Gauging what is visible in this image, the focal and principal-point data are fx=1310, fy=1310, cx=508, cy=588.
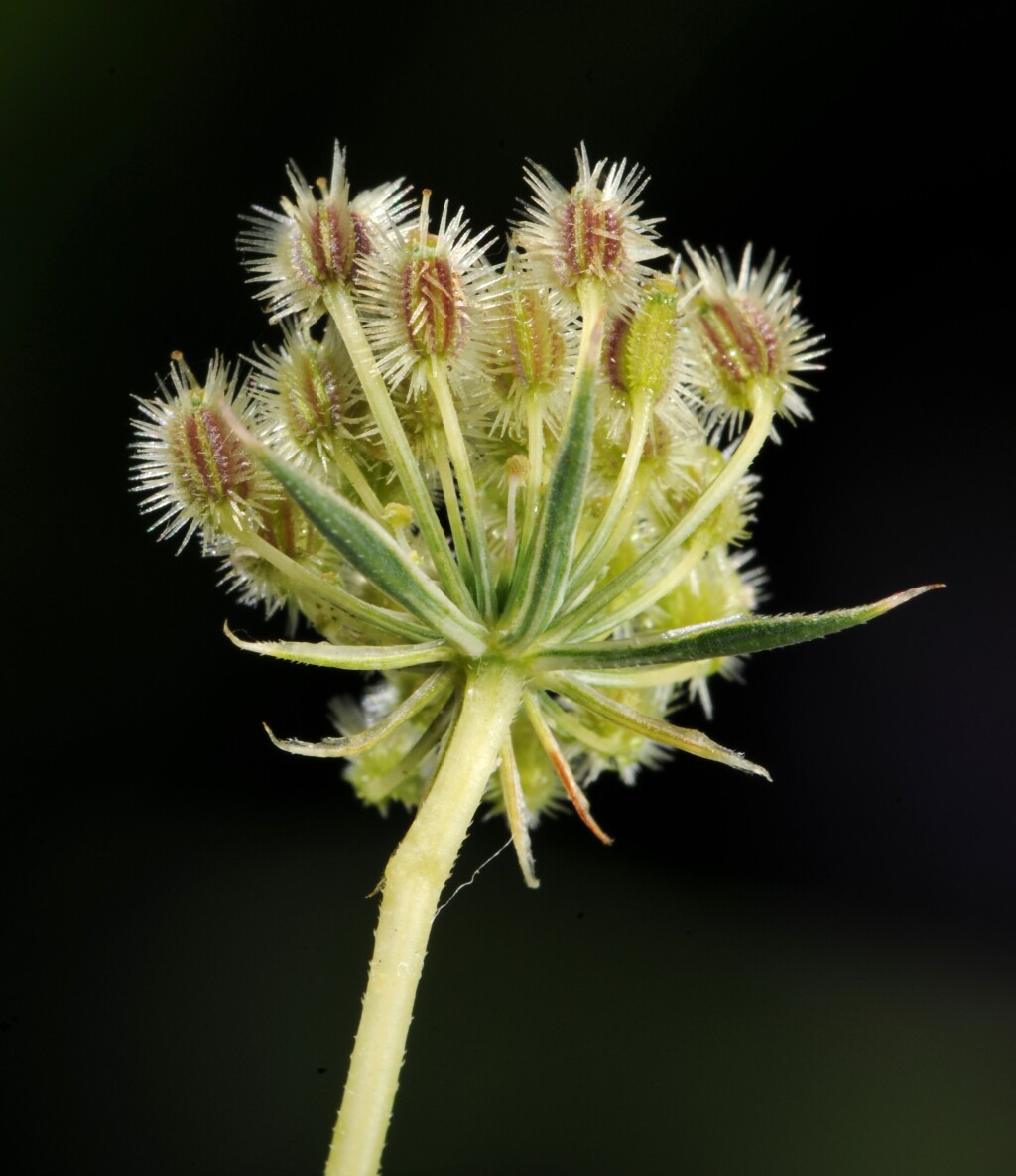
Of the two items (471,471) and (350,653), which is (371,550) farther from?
(471,471)

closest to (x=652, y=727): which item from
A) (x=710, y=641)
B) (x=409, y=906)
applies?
(x=710, y=641)

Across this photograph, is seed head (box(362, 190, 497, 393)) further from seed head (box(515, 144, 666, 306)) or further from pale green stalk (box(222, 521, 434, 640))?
pale green stalk (box(222, 521, 434, 640))

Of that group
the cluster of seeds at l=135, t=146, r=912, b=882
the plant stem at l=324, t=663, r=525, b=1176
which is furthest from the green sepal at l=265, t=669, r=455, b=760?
A: the plant stem at l=324, t=663, r=525, b=1176

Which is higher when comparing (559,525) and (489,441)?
(489,441)

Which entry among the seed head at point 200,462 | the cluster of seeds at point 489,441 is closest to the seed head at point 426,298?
the cluster of seeds at point 489,441

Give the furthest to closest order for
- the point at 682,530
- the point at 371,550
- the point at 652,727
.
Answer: the point at 682,530 < the point at 652,727 < the point at 371,550

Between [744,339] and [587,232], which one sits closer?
[587,232]
